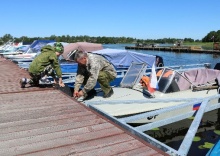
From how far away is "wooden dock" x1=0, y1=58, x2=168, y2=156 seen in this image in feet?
11.8

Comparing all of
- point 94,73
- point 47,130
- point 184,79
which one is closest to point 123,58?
point 184,79

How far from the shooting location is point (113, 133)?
4.17 m

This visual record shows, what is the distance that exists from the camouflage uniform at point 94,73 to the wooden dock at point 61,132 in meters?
0.89

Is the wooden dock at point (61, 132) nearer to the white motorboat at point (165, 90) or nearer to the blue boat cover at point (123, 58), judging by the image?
the white motorboat at point (165, 90)

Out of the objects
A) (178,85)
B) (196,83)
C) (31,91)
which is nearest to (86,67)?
(31,91)

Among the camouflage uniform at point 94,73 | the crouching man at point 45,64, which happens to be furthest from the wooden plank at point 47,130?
the crouching man at point 45,64

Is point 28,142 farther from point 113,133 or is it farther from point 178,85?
point 178,85

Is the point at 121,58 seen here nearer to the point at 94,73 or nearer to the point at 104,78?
the point at 104,78

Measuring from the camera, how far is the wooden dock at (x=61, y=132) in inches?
141

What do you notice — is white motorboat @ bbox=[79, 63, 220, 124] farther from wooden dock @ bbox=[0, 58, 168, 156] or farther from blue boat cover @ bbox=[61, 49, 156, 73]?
blue boat cover @ bbox=[61, 49, 156, 73]

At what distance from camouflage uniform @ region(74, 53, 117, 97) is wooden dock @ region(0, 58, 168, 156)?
89 centimetres

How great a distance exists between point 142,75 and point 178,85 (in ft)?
4.47

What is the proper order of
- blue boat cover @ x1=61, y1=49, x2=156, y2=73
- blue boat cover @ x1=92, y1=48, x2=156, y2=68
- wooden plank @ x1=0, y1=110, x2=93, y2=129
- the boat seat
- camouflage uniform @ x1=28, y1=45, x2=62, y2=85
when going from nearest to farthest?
wooden plank @ x1=0, y1=110, x2=93, y2=129 → camouflage uniform @ x1=28, y1=45, x2=62, y2=85 → the boat seat → blue boat cover @ x1=61, y1=49, x2=156, y2=73 → blue boat cover @ x1=92, y1=48, x2=156, y2=68

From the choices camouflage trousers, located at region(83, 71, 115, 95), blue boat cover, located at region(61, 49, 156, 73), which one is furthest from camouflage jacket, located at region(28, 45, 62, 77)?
blue boat cover, located at region(61, 49, 156, 73)
